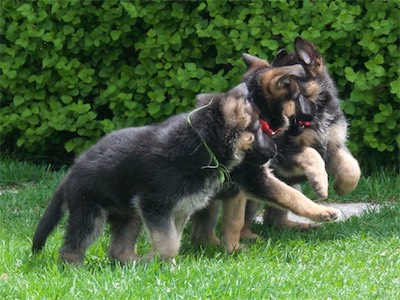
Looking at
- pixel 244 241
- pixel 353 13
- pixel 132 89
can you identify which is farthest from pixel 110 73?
pixel 244 241

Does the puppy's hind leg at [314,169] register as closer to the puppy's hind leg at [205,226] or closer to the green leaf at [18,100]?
the puppy's hind leg at [205,226]

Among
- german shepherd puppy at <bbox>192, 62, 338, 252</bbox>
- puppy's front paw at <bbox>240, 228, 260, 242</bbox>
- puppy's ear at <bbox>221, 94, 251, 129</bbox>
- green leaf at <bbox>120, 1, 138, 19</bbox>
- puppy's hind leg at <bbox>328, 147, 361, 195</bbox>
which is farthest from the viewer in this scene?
green leaf at <bbox>120, 1, 138, 19</bbox>

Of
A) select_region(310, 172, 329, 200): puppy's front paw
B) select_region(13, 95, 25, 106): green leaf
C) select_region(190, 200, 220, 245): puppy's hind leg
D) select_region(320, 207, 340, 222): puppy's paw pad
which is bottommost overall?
select_region(190, 200, 220, 245): puppy's hind leg

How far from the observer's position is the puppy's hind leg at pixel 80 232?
6316 millimetres

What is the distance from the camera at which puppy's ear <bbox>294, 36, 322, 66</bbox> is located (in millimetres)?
7422

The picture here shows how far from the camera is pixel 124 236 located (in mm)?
6684

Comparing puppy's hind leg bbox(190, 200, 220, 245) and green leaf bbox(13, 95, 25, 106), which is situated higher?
green leaf bbox(13, 95, 25, 106)

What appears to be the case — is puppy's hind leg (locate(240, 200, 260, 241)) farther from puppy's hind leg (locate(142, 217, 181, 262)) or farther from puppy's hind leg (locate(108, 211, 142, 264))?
puppy's hind leg (locate(142, 217, 181, 262))

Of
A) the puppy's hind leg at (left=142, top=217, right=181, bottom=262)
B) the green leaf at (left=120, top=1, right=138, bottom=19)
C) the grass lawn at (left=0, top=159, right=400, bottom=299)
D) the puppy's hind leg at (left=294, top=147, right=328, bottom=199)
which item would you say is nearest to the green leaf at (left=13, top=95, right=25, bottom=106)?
the green leaf at (left=120, top=1, right=138, bottom=19)

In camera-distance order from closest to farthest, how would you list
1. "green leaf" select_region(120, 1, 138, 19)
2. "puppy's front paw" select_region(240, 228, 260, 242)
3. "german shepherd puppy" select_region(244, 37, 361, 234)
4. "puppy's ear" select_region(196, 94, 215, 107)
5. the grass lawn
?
the grass lawn
"puppy's ear" select_region(196, 94, 215, 107)
"german shepherd puppy" select_region(244, 37, 361, 234)
"puppy's front paw" select_region(240, 228, 260, 242)
"green leaf" select_region(120, 1, 138, 19)

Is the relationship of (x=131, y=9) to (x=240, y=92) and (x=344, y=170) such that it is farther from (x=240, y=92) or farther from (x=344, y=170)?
(x=240, y=92)

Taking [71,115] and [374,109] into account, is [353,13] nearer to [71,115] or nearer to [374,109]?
[374,109]

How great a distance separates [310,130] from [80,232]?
6.71ft

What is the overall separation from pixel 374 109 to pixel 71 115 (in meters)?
3.22
